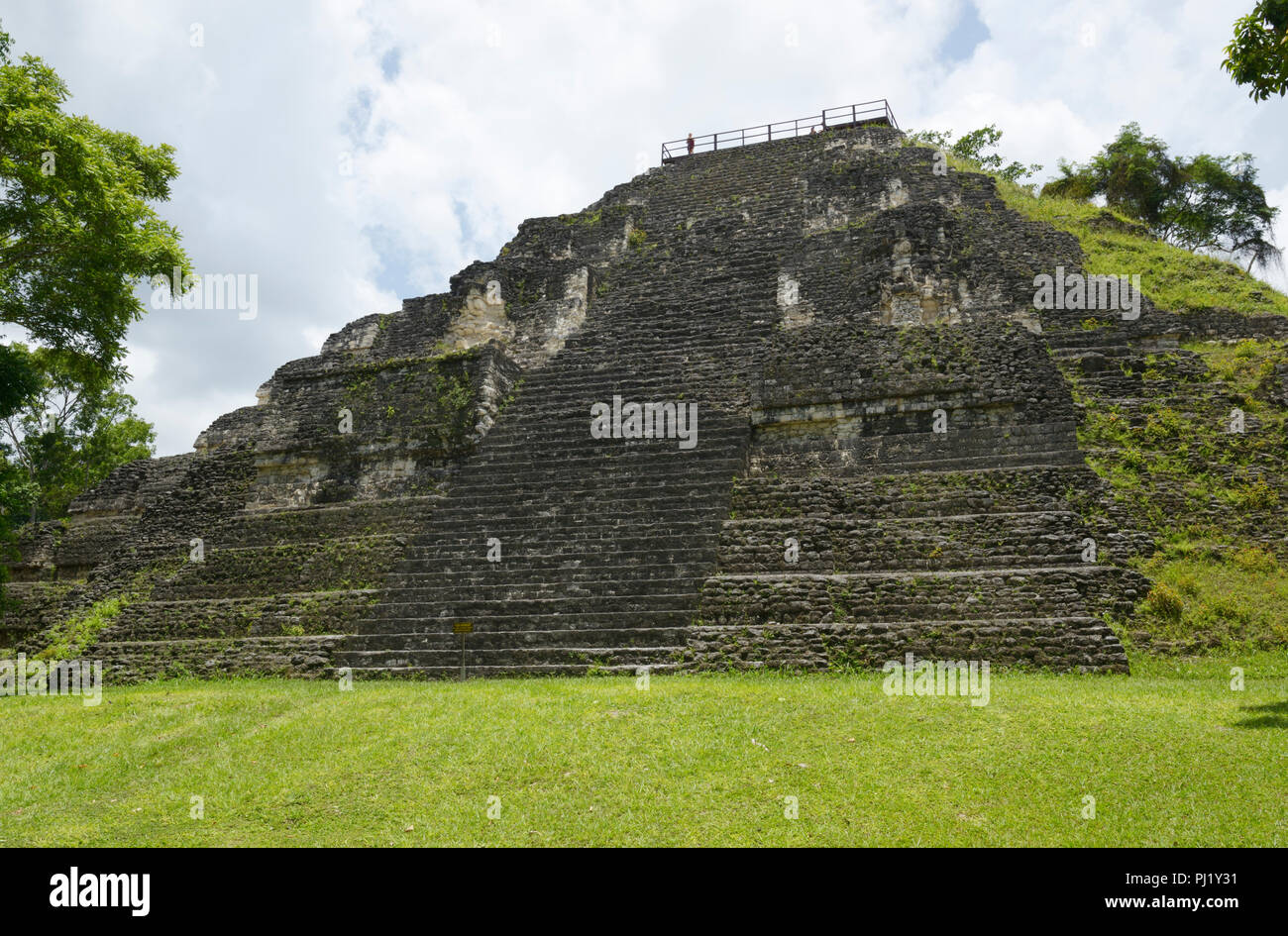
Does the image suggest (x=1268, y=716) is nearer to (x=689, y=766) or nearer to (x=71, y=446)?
(x=689, y=766)

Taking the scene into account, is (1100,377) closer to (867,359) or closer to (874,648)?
(867,359)

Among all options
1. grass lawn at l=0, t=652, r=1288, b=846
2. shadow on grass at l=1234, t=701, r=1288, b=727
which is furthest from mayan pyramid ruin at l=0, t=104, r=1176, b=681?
shadow on grass at l=1234, t=701, r=1288, b=727

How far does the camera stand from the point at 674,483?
10828 millimetres

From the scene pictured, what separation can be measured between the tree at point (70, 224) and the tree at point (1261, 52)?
12273 millimetres

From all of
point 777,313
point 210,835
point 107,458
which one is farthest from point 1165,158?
point 107,458

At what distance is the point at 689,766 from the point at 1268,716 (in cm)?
420

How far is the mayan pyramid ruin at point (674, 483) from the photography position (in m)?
8.63

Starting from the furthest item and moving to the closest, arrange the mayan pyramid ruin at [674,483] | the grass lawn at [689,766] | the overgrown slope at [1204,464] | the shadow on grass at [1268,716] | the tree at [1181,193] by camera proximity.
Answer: the tree at [1181,193] < the mayan pyramid ruin at [674,483] < the overgrown slope at [1204,464] < the shadow on grass at [1268,716] < the grass lawn at [689,766]

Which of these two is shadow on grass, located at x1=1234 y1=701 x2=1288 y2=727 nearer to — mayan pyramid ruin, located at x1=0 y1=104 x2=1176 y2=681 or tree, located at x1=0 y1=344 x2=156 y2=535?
mayan pyramid ruin, located at x1=0 y1=104 x2=1176 y2=681

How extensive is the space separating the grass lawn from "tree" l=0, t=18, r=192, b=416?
5859 millimetres

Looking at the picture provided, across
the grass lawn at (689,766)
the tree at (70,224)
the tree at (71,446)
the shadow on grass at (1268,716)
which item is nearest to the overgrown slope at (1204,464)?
the grass lawn at (689,766)

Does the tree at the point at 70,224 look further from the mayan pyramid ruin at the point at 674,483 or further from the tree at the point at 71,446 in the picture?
the tree at the point at 71,446

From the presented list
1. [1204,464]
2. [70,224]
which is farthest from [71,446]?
[1204,464]

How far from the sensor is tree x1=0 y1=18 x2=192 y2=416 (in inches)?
392
